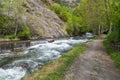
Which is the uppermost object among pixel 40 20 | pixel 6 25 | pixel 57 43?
pixel 6 25

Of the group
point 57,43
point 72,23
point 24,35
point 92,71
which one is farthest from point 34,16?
point 92,71

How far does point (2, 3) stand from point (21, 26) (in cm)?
674

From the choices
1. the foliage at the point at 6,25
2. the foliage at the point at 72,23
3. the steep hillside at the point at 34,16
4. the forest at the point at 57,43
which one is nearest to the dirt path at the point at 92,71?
the forest at the point at 57,43

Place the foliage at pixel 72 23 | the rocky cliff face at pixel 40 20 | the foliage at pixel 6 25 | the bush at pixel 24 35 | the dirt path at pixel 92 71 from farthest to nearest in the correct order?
the foliage at pixel 72 23 → the rocky cliff face at pixel 40 20 → the bush at pixel 24 35 → the foliage at pixel 6 25 → the dirt path at pixel 92 71

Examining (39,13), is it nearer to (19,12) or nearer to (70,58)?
(19,12)

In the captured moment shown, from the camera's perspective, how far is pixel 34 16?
6862cm

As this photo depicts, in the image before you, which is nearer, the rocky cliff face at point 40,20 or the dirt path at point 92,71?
the dirt path at point 92,71

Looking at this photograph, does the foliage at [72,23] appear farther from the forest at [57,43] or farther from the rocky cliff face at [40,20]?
the rocky cliff face at [40,20]

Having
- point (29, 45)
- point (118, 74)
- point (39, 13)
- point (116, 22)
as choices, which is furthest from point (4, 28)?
point (118, 74)

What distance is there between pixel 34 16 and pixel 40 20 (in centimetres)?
213

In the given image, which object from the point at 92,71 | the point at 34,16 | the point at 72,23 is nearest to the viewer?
the point at 92,71

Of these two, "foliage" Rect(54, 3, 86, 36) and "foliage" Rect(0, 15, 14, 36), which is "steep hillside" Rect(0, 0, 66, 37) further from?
"foliage" Rect(54, 3, 86, 36)

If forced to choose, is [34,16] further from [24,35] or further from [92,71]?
[92,71]

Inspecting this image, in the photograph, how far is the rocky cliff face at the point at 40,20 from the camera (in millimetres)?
63094
